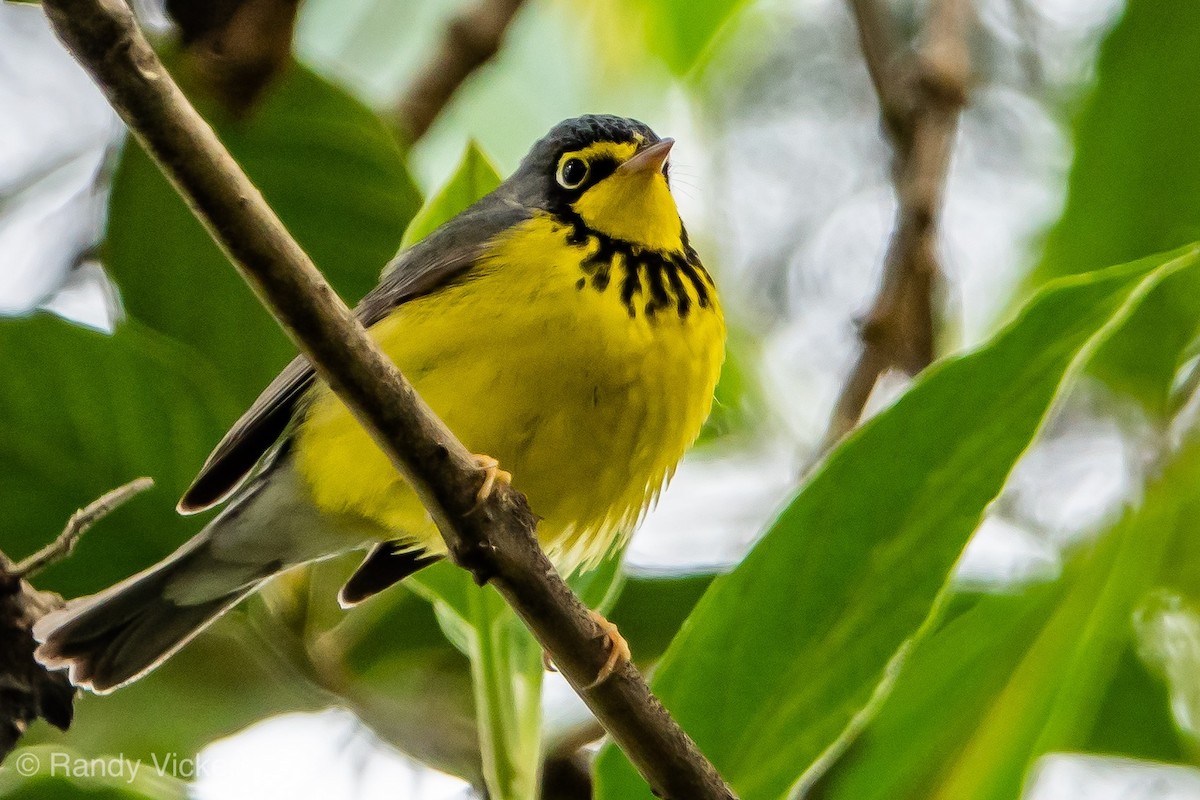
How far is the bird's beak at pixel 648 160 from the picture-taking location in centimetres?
401

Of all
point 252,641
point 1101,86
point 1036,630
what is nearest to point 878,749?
point 1036,630

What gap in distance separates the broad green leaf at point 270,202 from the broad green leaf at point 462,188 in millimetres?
91

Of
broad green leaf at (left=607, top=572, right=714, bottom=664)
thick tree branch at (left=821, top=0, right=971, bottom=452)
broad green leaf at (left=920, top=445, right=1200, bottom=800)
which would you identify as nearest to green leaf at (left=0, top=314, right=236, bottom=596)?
broad green leaf at (left=607, top=572, right=714, bottom=664)

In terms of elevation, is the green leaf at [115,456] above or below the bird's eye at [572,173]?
below

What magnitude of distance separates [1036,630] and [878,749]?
0.44 metres

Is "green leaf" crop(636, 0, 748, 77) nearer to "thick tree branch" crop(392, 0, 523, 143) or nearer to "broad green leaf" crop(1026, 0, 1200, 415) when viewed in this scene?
"thick tree branch" crop(392, 0, 523, 143)

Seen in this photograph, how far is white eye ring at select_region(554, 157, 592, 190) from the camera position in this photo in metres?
4.21

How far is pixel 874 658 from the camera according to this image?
2.79 m

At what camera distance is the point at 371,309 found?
4.01m

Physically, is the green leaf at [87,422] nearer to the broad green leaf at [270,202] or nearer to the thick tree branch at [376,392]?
the broad green leaf at [270,202]

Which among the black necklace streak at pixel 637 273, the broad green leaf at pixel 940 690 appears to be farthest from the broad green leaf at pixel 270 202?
the broad green leaf at pixel 940 690

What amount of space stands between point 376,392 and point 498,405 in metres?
1.17

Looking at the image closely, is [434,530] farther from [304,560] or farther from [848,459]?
[848,459]

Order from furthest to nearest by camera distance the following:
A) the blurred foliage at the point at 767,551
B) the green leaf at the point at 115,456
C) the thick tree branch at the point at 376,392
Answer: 1. the green leaf at the point at 115,456
2. the blurred foliage at the point at 767,551
3. the thick tree branch at the point at 376,392
